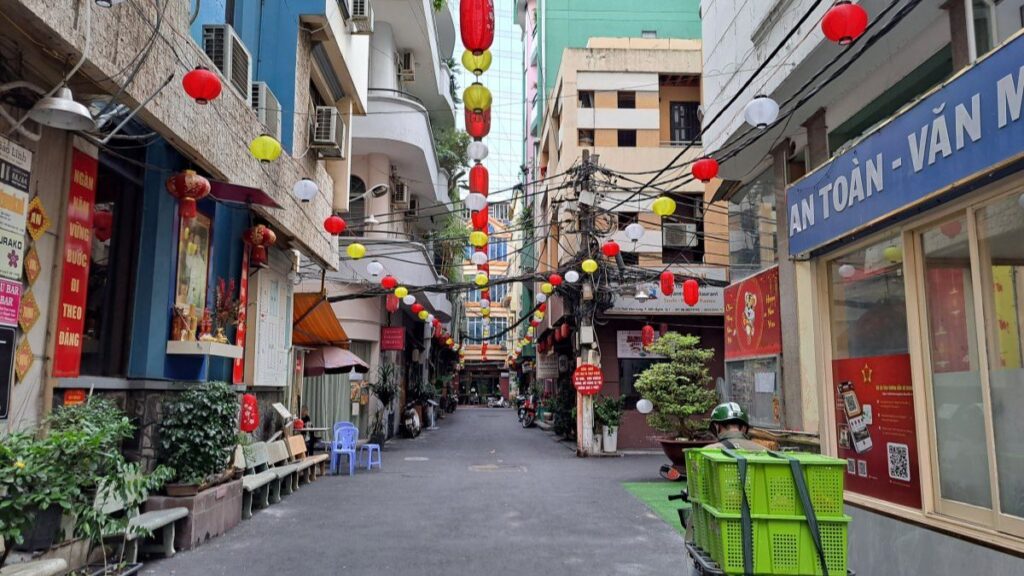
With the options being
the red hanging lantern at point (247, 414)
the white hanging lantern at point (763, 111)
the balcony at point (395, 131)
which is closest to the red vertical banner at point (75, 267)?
the red hanging lantern at point (247, 414)

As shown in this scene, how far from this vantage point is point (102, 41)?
5.61m

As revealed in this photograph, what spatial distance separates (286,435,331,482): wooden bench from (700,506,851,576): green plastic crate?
10.2 meters

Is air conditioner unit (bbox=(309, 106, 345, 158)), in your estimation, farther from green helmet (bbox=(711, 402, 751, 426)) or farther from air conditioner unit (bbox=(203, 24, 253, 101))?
green helmet (bbox=(711, 402, 751, 426))

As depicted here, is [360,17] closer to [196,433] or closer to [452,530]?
[196,433]

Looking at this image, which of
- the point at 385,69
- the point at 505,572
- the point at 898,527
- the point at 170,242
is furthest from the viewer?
the point at 385,69

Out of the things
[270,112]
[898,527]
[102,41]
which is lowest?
[898,527]

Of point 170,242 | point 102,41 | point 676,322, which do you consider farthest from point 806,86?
point 676,322

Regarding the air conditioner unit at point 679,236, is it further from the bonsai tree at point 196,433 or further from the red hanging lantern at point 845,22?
the red hanging lantern at point 845,22

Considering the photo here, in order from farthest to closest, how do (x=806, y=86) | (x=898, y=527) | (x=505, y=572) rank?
(x=806, y=86) → (x=505, y=572) → (x=898, y=527)

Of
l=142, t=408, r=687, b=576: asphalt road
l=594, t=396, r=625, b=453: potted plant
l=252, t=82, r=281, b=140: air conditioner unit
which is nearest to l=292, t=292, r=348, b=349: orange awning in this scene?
l=142, t=408, r=687, b=576: asphalt road

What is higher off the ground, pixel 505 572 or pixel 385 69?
pixel 385 69

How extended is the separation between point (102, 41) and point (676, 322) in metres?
18.3

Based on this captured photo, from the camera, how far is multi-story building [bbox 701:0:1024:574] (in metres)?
4.91

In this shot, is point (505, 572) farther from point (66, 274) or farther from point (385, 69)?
point (385, 69)
